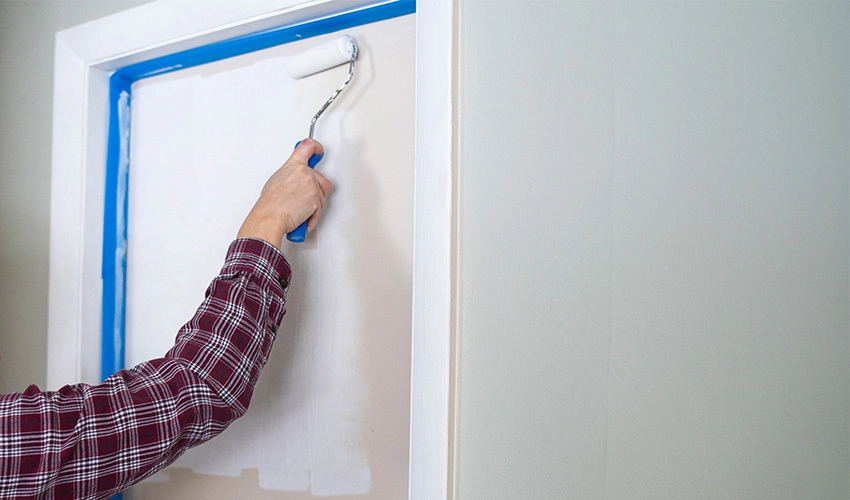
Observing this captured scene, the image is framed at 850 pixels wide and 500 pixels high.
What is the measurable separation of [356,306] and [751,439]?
0.51 m

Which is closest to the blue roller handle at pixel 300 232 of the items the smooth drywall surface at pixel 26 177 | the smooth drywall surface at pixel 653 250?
the smooth drywall surface at pixel 653 250

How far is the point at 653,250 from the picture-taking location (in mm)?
636

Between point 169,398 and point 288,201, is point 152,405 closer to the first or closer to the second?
point 169,398

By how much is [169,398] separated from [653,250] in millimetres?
566

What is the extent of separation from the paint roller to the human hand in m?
0.02

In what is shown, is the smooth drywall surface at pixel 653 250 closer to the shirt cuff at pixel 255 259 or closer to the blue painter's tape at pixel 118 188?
→ the shirt cuff at pixel 255 259

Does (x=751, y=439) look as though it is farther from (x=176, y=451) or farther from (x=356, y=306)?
(x=176, y=451)

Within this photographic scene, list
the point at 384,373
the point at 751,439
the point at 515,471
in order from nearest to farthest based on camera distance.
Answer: the point at 751,439 → the point at 515,471 → the point at 384,373

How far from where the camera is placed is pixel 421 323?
2.42ft

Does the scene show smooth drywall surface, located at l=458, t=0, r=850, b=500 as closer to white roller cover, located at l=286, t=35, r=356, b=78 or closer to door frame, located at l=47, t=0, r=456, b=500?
door frame, located at l=47, t=0, r=456, b=500

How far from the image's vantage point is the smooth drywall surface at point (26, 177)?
112 centimetres

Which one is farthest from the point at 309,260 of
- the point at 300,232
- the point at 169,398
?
the point at 169,398

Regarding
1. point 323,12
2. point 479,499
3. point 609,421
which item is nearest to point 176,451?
point 479,499

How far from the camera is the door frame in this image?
724 mm
